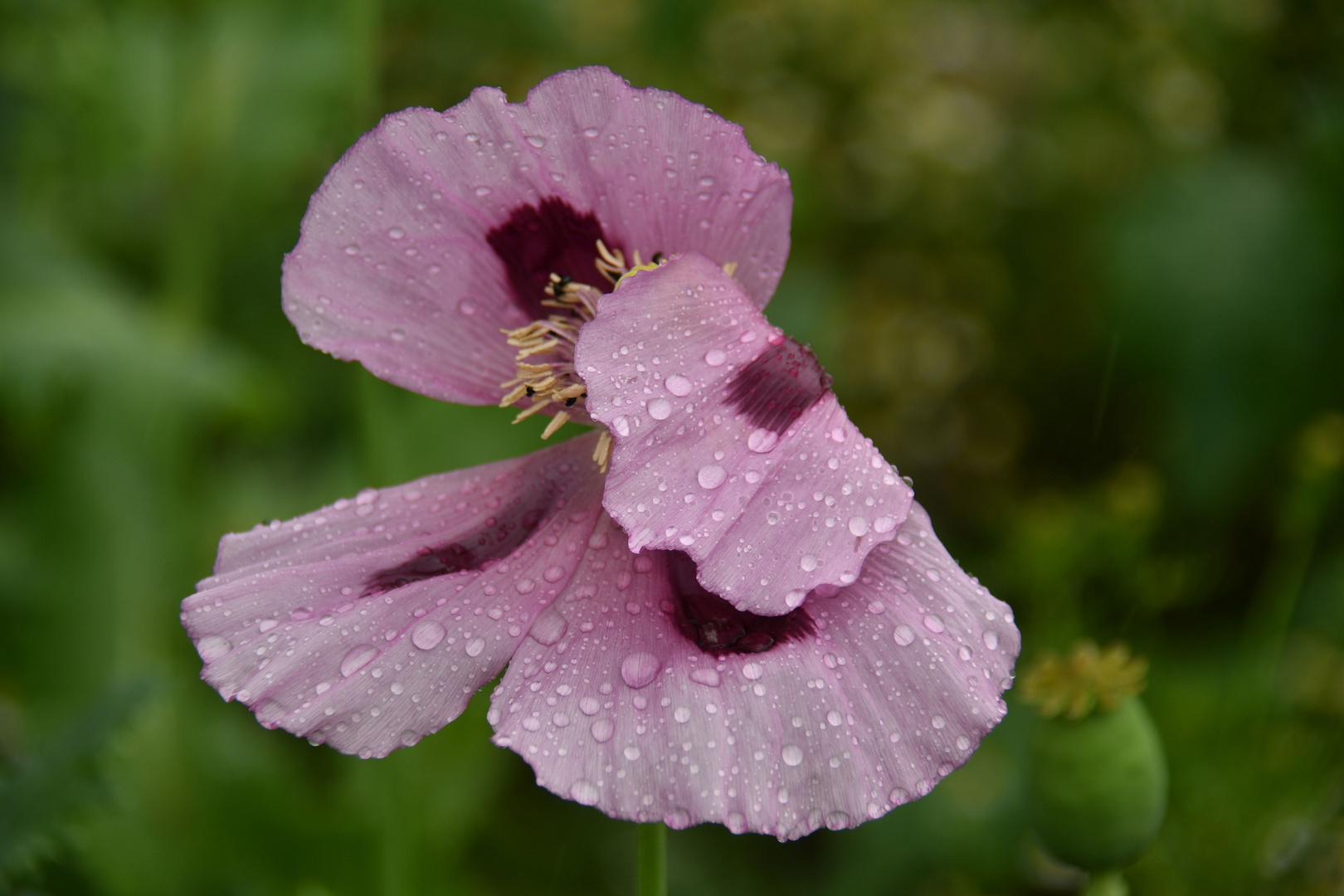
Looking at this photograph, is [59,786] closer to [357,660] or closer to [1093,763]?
[357,660]

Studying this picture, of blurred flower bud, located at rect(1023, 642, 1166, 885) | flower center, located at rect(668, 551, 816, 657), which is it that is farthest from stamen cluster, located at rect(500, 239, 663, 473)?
blurred flower bud, located at rect(1023, 642, 1166, 885)

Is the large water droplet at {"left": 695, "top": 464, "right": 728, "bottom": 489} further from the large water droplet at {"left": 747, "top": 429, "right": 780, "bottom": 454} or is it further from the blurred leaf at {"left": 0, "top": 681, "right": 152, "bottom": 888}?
the blurred leaf at {"left": 0, "top": 681, "right": 152, "bottom": 888}

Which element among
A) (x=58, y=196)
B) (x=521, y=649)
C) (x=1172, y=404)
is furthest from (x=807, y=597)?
(x=58, y=196)

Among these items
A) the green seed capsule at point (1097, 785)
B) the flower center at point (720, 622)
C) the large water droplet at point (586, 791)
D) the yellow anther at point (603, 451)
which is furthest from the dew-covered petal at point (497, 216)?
the green seed capsule at point (1097, 785)

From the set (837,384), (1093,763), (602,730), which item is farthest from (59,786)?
(837,384)

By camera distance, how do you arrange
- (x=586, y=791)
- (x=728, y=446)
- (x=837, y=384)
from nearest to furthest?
(x=586, y=791) < (x=728, y=446) < (x=837, y=384)

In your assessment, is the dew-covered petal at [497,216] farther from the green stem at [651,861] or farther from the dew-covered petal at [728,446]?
the green stem at [651,861]
